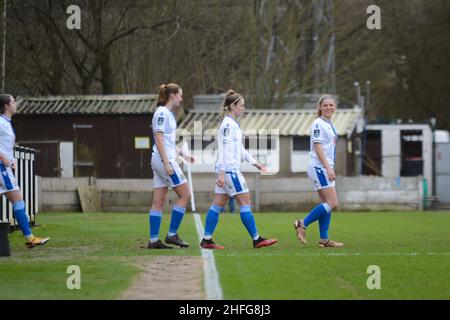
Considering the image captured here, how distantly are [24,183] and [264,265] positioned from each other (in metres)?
8.45

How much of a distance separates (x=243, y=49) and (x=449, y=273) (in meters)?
30.6

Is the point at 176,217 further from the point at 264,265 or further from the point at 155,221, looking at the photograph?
the point at 264,265

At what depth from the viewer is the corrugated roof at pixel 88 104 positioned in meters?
33.8

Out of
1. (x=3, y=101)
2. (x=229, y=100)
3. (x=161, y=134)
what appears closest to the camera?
(x=161, y=134)

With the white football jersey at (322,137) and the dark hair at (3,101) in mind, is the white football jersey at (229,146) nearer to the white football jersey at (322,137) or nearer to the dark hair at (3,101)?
the white football jersey at (322,137)

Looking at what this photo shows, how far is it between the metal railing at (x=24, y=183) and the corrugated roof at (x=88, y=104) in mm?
14533

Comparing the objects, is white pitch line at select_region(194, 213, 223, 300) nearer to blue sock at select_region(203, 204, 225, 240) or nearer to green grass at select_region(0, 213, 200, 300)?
blue sock at select_region(203, 204, 225, 240)

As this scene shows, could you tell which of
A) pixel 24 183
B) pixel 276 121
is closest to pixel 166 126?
pixel 24 183

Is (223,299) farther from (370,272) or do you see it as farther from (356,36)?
(356,36)

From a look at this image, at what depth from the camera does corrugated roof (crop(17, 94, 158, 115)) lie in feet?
111

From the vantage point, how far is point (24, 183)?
59.6ft

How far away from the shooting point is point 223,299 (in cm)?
825

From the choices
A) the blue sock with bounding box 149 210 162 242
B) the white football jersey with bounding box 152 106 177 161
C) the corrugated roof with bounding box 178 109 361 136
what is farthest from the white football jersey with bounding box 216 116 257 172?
the corrugated roof with bounding box 178 109 361 136

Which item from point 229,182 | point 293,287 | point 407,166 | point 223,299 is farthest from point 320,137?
point 407,166
